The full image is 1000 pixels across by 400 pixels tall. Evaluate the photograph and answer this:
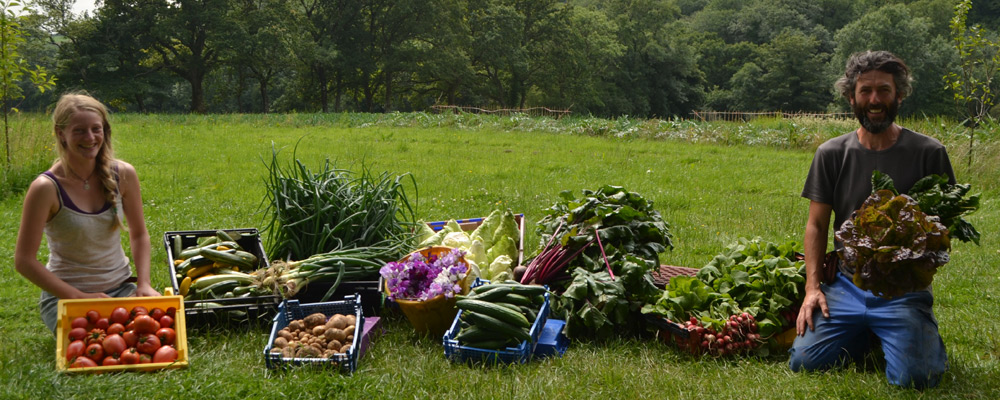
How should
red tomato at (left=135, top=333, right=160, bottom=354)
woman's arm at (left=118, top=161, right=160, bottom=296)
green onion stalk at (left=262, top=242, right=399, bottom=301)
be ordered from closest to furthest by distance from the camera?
red tomato at (left=135, top=333, right=160, bottom=354), woman's arm at (left=118, top=161, right=160, bottom=296), green onion stalk at (left=262, top=242, right=399, bottom=301)

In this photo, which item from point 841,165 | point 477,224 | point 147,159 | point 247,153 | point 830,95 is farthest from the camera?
point 830,95

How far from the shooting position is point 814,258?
3924 millimetres

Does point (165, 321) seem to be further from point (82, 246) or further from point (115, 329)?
point (82, 246)

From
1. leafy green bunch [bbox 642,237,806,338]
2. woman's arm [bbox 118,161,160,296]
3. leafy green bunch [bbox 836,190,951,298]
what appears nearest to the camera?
leafy green bunch [bbox 836,190,951,298]

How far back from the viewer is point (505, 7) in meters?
55.4

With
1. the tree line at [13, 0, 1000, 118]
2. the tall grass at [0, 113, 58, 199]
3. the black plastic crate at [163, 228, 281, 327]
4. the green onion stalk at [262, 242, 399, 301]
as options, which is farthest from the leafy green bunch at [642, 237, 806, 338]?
the tree line at [13, 0, 1000, 118]

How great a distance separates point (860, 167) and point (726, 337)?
48.8 inches

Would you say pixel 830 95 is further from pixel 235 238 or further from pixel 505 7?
pixel 235 238

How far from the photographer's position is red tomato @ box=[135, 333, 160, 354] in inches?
143

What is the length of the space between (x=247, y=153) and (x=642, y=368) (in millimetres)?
11713

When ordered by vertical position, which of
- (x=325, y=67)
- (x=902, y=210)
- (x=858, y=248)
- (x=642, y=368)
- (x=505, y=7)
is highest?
(x=505, y=7)

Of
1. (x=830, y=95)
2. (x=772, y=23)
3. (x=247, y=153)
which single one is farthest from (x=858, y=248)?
(x=772, y=23)

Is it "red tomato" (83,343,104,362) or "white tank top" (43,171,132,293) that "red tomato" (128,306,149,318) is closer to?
"red tomato" (83,343,104,362)

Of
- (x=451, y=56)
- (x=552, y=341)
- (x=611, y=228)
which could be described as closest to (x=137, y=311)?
(x=552, y=341)
